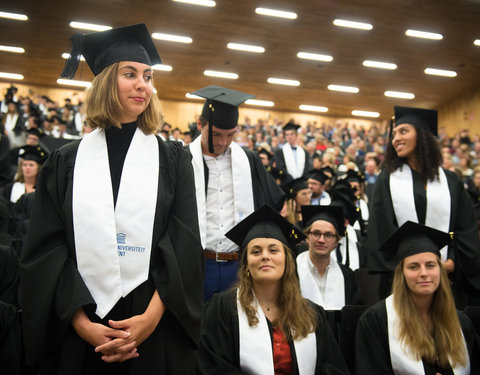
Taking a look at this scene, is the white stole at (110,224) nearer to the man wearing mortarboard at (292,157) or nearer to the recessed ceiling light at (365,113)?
the man wearing mortarboard at (292,157)

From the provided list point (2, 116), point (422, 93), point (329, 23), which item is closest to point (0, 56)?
point (2, 116)

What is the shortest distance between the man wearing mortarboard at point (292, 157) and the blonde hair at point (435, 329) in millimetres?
6928

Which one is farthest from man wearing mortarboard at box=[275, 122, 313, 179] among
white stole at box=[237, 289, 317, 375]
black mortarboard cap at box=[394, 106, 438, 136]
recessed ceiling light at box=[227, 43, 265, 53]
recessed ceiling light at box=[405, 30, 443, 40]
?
recessed ceiling light at box=[227, 43, 265, 53]

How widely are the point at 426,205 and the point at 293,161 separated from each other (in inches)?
249

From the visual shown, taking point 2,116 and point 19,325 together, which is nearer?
point 19,325

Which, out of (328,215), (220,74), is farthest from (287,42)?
(328,215)

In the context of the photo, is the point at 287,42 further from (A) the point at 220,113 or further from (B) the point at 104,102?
(B) the point at 104,102

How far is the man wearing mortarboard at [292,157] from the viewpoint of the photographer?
1035 centimetres

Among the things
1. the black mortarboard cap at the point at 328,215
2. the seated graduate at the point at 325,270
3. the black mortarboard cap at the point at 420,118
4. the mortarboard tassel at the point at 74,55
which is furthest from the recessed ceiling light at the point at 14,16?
the mortarboard tassel at the point at 74,55

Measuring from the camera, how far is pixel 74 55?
244cm

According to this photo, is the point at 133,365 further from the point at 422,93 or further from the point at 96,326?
the point at 422,93

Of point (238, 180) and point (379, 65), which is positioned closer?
point (238, 180)

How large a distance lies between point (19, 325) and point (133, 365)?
1.87 m

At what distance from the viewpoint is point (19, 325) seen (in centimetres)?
348
